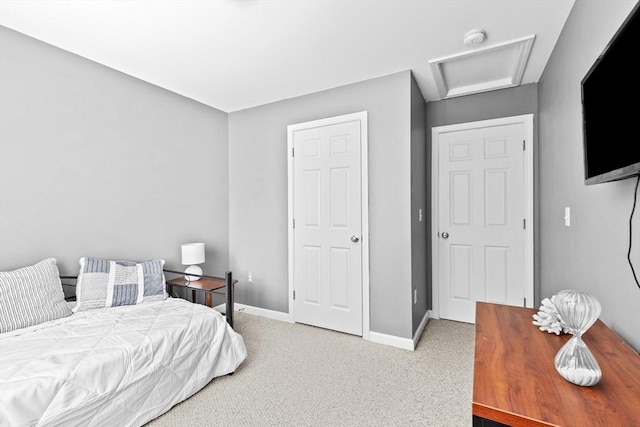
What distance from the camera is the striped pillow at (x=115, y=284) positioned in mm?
2309

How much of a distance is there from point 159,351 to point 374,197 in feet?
6.89

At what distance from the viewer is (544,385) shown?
88 cm

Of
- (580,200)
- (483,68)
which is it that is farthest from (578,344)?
(483,68)

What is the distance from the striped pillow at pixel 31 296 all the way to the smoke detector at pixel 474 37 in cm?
341

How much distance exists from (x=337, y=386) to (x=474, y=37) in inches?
106

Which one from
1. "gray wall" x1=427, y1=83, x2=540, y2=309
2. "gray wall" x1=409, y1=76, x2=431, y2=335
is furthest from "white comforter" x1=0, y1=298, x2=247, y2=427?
"gray wall" x1=427, y1=83, x2=540, y2=309

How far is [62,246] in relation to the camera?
242 cm

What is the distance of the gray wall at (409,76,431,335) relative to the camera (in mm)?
2863

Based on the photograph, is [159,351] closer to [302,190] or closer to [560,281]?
[302,190]

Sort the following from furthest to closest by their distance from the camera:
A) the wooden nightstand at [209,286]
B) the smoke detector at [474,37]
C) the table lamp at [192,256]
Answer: the table lamp at [192,256]
the wooden nightstand at [209,286]
the smoke detector at [474,37]

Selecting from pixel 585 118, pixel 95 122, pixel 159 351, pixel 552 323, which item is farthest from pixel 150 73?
pixel 552 323

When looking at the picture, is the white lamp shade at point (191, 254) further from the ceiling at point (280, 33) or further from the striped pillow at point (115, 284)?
the ceiling at point (280, 33)

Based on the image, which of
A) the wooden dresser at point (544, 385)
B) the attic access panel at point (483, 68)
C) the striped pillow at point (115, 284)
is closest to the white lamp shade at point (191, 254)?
the striped pillow at point (115, 284)

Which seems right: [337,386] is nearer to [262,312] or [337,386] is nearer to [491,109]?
[262,312]
